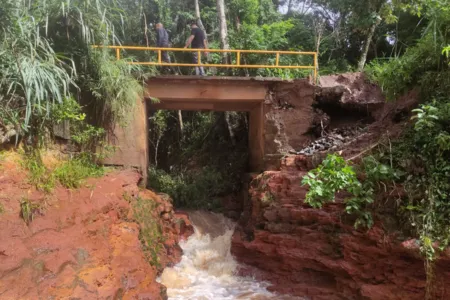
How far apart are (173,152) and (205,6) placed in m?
7.08

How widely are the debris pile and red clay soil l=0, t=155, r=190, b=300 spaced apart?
177 inches

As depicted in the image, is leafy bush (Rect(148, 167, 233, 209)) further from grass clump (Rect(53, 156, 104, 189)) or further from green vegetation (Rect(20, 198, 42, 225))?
green vegetation (Rect(20, 198, 42, 225))

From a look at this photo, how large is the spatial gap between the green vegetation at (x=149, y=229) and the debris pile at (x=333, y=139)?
3717 mm

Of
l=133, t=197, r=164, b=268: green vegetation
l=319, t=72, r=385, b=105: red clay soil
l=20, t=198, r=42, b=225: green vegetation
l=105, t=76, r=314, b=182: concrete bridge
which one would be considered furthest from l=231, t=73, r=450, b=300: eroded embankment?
l=20, t=198, r=42, b=225: green vegetation

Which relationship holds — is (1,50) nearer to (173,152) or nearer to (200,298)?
(200,298)

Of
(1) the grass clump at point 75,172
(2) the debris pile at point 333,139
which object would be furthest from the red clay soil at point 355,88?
(1) the grass clump at point 75,172

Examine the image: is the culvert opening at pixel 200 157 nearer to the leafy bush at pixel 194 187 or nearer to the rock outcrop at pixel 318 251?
the leafy bush at pixel 194 187

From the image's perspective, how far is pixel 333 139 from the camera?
28.8 feet

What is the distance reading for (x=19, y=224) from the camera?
479 centimetres

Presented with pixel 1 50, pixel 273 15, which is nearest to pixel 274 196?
pixel 1 50

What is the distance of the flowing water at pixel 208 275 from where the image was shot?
6.68m

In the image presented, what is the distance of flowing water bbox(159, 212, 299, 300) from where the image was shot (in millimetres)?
6684

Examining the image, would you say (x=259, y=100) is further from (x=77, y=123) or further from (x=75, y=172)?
(x=75, y=172)

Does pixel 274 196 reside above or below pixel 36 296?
above
